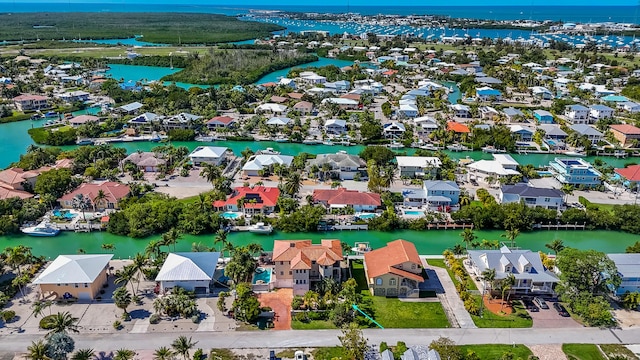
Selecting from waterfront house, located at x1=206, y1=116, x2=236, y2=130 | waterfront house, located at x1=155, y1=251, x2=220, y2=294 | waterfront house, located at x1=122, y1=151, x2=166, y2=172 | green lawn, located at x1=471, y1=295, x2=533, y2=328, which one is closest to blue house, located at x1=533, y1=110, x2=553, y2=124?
waterfront house, located at x1=206, y1=116, x2=236, y2=130

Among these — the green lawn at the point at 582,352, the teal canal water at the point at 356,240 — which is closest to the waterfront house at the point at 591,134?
the teal canal water at the point at 356,240

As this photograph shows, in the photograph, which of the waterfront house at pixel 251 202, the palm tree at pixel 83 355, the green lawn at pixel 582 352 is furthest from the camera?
the waterfront house at pixel 251 202

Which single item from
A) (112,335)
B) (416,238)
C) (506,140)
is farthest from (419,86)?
(112,335)

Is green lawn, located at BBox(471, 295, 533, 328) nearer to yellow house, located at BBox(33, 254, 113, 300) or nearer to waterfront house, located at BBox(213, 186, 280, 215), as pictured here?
waterfront house, located at BBox(213, 186, 280, 215)

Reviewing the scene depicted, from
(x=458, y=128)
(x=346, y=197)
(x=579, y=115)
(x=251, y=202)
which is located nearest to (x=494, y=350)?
(x=346, y=197)

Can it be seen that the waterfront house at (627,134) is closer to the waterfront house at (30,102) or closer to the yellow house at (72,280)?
the yellow house at (72,280)

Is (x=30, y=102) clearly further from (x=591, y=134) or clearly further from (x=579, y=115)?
(x=579, y=115)

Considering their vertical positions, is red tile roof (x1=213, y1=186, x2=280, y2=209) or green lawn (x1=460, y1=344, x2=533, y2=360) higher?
red tile roof (x1=213, y1=186, x2=280, y2=209)
